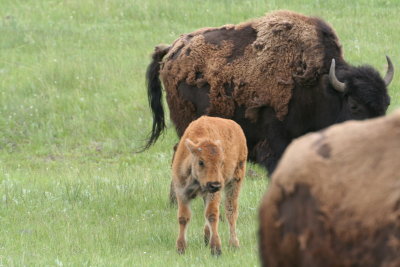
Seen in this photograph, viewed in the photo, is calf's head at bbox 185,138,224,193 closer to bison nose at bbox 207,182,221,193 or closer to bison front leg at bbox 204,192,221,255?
bison nose at bbox 207,182,221,193

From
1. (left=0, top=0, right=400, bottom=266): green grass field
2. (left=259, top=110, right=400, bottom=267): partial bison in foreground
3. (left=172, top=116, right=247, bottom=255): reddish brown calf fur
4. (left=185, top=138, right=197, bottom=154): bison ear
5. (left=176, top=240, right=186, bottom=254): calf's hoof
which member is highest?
(left=259, top=110, right=400, bottom=267): partial bison in foreground

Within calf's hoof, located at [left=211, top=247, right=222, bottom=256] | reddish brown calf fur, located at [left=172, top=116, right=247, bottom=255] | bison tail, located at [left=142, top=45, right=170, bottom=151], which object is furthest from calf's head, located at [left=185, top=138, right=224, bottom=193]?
bison tail, located at [left=142, top=45, right=170, bottom=151]

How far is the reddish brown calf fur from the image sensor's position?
7102 mm

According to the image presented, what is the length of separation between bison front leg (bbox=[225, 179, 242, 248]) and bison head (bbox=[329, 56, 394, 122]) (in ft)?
6.32

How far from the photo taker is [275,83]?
955 cm

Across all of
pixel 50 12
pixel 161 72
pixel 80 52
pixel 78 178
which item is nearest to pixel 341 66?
pixel 161 72

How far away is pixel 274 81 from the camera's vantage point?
9.55 meters

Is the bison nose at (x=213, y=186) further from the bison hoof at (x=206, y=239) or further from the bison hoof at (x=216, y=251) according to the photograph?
the bison hoof at (x=206, y=239)

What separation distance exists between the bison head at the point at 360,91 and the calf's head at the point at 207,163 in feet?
7.96

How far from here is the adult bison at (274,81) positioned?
9391 mm

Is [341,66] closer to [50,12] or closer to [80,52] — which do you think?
[80,52]

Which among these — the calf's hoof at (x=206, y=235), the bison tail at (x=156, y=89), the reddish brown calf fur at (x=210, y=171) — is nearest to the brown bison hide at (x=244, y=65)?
the bison tail at (x=156, y=89)

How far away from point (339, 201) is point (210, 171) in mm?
3957

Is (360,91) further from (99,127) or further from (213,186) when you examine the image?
(99,127)
